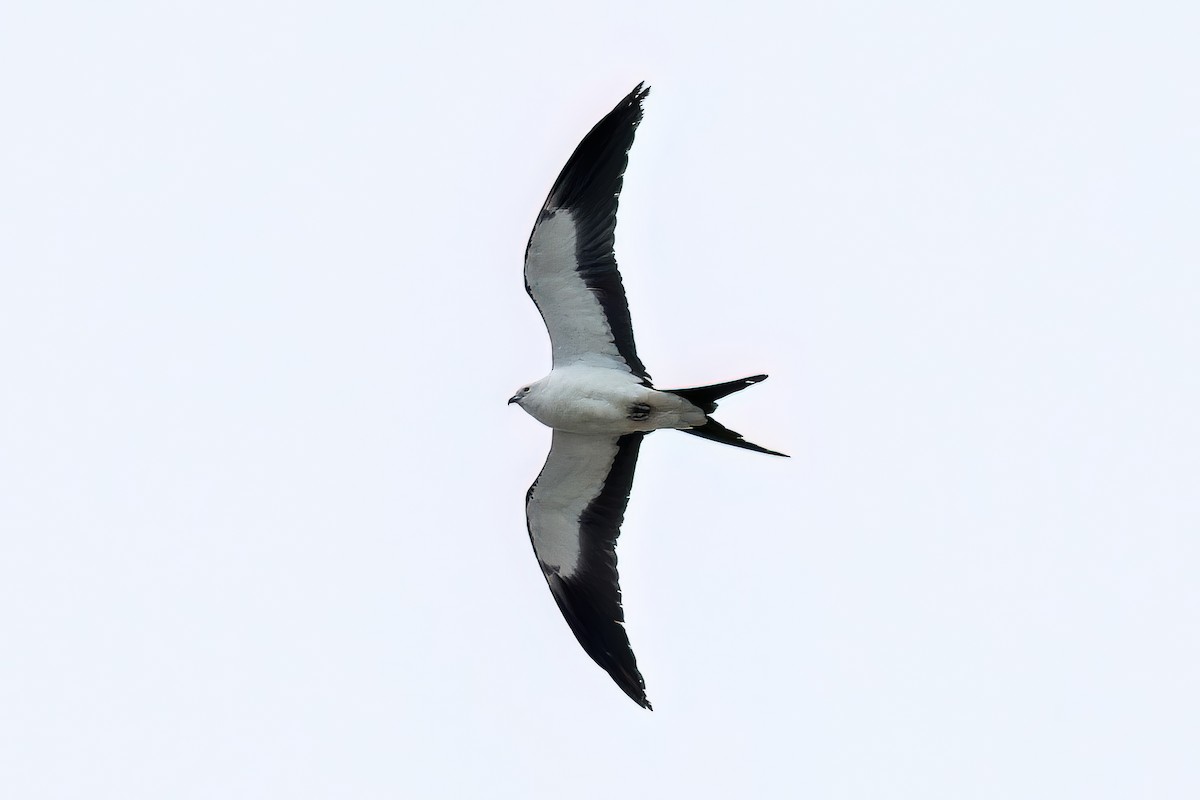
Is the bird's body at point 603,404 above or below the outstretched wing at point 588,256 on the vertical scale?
below

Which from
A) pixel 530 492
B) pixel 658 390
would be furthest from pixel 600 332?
pixel 530 492

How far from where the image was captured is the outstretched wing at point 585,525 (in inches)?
529

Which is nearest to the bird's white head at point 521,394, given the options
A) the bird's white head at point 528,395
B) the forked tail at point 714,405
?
the bird's white head at point 528,395

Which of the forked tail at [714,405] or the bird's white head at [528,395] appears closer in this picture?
Answer: the forked tail at [714,405]

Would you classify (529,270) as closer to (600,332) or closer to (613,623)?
(600,332)

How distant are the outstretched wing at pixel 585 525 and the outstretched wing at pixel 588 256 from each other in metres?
0.84

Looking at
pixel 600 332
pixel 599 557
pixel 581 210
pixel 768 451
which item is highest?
pixel 581 210

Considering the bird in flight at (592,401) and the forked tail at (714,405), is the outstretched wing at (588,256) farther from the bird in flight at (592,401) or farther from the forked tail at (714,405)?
the forked tail at (714,405)

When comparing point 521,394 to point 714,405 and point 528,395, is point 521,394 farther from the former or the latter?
point 714,405

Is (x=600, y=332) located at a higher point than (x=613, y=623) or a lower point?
higher

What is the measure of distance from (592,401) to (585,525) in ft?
4.35

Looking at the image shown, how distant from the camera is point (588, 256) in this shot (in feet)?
41.9

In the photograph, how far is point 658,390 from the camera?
1275 centimetres

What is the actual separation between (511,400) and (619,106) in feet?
8.82
